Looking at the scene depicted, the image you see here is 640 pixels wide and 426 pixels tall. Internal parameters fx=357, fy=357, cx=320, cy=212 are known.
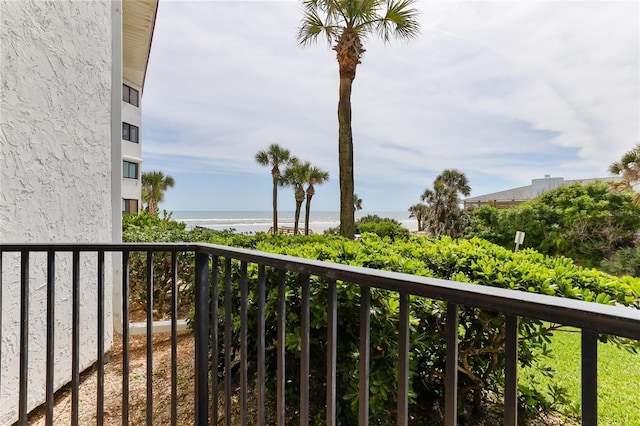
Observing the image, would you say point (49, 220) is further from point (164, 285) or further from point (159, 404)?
point (164, 285)

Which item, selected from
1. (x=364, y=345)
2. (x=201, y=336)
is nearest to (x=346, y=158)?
(x=201, y=336)

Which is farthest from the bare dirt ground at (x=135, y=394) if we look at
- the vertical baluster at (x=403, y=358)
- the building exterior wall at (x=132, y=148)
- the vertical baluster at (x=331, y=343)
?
Answer: the building exterior wall at (x=132, y=148)

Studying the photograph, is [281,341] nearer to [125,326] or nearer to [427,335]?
[125,326]

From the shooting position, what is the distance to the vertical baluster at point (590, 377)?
1.70 ft

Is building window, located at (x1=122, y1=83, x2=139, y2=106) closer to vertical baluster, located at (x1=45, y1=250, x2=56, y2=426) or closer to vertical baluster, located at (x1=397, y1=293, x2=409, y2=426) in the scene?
vertical baluster, located at (x1=45, y1=250, x2=56, y2=426)

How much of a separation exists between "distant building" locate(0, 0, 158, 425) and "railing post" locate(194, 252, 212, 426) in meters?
1.03

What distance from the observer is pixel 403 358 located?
0.78m

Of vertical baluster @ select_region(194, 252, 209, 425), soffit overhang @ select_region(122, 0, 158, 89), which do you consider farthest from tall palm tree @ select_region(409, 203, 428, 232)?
vertical baluster @ select_region(194, 252, 209, 425)

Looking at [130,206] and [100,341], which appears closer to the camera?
[100,341]

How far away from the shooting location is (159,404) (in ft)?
7.66

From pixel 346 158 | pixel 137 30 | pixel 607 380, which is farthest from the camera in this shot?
pixel 346 158

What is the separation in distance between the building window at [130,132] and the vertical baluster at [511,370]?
61.9 ft

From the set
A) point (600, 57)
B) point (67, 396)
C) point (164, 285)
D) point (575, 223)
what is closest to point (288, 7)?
point (164, 285)

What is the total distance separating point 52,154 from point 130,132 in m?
16.7
